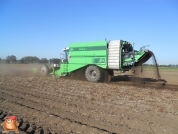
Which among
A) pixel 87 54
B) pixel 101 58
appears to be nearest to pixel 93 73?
pixel 101 58

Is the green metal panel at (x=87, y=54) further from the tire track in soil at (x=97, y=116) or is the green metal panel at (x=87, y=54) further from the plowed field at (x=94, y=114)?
the tire track in soil at (x=97, y=116)

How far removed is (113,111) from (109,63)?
23.3 ft

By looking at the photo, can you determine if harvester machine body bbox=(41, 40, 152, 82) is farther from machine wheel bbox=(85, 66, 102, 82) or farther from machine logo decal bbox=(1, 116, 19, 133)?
machine logo decal bbox=(1, 116, 19, 133)

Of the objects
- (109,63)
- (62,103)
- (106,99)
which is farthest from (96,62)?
(62,103)

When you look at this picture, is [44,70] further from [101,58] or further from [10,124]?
[10,124]

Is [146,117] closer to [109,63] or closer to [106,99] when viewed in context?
[106,99]

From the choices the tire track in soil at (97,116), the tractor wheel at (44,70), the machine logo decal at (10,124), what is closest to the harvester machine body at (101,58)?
the tractor wheel at (44,70)

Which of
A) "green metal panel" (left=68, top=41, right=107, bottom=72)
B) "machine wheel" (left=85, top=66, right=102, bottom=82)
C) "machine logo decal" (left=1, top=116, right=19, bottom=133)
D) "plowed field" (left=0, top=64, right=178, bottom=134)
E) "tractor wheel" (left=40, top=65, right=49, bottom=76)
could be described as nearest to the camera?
"machine logo decal" (left=1, top=116, right=19, bottom=133)

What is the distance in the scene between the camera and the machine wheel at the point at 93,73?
529 inches

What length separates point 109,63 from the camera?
13094 millimetres

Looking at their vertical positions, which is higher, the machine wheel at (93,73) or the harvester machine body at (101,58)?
the harvester machine body at (101,58)

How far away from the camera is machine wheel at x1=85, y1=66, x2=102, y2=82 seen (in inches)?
529

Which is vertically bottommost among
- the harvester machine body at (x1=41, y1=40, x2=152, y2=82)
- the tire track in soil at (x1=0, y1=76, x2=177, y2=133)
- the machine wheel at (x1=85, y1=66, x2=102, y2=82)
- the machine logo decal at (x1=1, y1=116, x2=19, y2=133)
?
the tire track in soil at (x1=0, y1=76, x2=177, y2=133)

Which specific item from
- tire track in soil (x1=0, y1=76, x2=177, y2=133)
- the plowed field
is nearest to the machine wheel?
the plowed field
